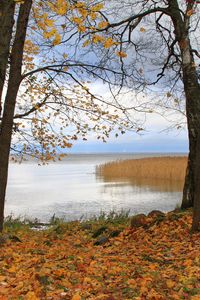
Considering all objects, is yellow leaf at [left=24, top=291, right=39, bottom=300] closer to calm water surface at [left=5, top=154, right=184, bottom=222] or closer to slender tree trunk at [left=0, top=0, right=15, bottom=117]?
slender tree trunk at [left=0, top=0, right=15, bottom=117]

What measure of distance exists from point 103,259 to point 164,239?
2.15 metres

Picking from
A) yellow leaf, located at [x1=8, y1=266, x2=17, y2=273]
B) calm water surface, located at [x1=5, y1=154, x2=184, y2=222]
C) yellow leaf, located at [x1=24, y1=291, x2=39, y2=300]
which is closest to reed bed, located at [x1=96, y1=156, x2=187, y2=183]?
calm water surface, located at [x1=5, y1=154, x2=184, y2=222]

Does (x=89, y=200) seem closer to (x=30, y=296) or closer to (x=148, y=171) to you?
(x=148, y=171)

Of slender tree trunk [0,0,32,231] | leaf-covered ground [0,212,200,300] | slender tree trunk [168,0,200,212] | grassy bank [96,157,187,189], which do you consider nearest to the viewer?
leaf-covered ground [0,212,200,300]

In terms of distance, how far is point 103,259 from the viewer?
22.8 ft

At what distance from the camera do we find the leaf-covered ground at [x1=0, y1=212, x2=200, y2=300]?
5102 millimetres

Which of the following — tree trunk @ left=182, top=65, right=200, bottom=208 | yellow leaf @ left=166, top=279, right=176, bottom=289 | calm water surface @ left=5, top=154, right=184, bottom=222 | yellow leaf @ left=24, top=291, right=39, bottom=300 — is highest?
tree trunk @ left=182, top=65, right=200, bottom=208

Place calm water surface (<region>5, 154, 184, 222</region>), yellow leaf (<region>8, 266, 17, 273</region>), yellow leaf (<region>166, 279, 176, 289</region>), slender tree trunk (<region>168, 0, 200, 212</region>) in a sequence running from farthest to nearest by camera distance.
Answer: calm water surface (<region>5, 154, 184, 222</region>)
slender tree trunk (<region>168, 0, 200, 212</region>)
yellow leaf (<region>8, 266, 17, 273</region>)
yellow leaf (<region>166, 279, 176, 289</region>)

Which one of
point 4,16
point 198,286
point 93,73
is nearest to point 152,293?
point 198,286

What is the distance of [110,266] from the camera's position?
21.1ft

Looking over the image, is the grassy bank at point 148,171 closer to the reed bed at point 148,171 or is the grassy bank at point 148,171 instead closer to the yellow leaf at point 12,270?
the reed bed at point 148,171

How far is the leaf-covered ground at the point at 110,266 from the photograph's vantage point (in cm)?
510

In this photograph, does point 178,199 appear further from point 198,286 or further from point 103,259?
point 198,286

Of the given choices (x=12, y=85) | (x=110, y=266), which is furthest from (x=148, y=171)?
(x=110, y=266)
